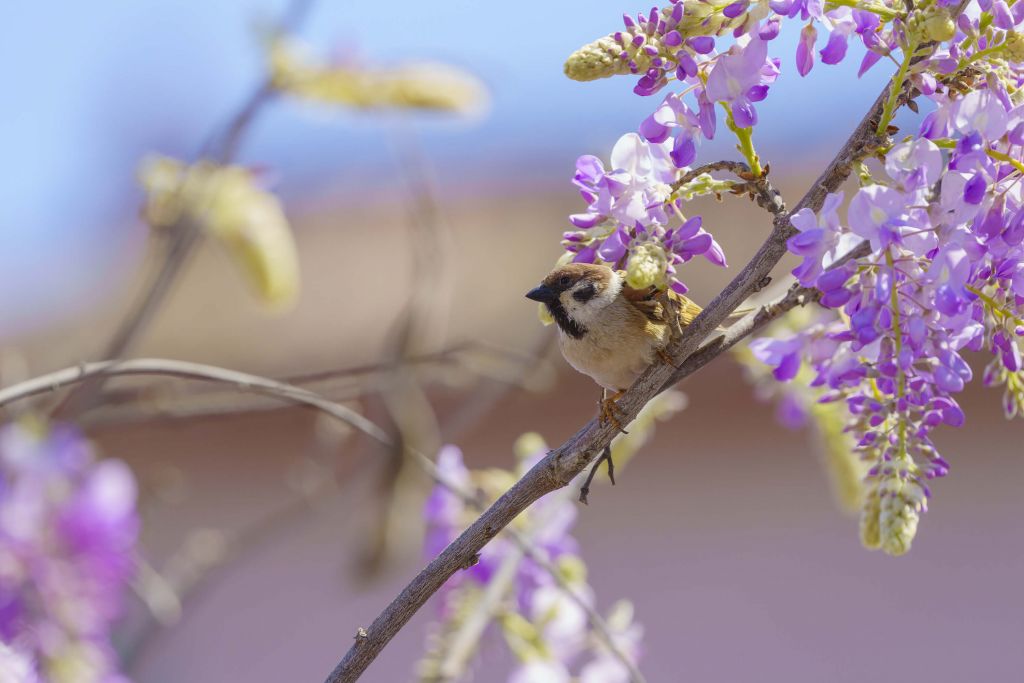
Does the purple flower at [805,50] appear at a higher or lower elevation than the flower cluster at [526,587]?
higher

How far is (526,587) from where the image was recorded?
5.23 ft

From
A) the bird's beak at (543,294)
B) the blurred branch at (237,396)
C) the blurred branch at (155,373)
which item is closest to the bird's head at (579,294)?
the bird's beak at (543,294)

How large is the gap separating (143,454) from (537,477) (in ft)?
12.7

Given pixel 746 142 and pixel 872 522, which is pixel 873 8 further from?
pixel 872 522

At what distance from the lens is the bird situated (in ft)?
4.57

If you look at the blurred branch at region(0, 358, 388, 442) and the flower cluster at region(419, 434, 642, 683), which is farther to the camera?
the flower cluster at region(419, 434, 642, 683)

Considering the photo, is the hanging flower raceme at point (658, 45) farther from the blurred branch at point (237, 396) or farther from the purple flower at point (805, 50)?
the blurred branch at point (237, 396)

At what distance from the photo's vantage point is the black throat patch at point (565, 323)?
1.50 meters

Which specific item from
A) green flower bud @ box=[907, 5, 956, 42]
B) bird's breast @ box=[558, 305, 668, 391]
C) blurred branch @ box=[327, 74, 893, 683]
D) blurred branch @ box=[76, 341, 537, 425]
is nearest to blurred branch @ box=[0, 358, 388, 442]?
blurred branch @ box=[76, 341, 537, 425]

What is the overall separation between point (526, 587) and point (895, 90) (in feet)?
3.14

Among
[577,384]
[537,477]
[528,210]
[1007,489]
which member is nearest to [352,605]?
[577,384]

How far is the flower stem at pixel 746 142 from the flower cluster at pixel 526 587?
24.5 inches

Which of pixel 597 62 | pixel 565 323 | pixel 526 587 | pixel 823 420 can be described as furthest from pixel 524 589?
pixel 597 62

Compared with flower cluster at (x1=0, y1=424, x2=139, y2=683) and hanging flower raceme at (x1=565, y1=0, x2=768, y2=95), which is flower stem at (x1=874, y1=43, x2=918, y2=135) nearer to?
hanging flower raceme at (x1=565, y1=0, x2=768, y2=95)
